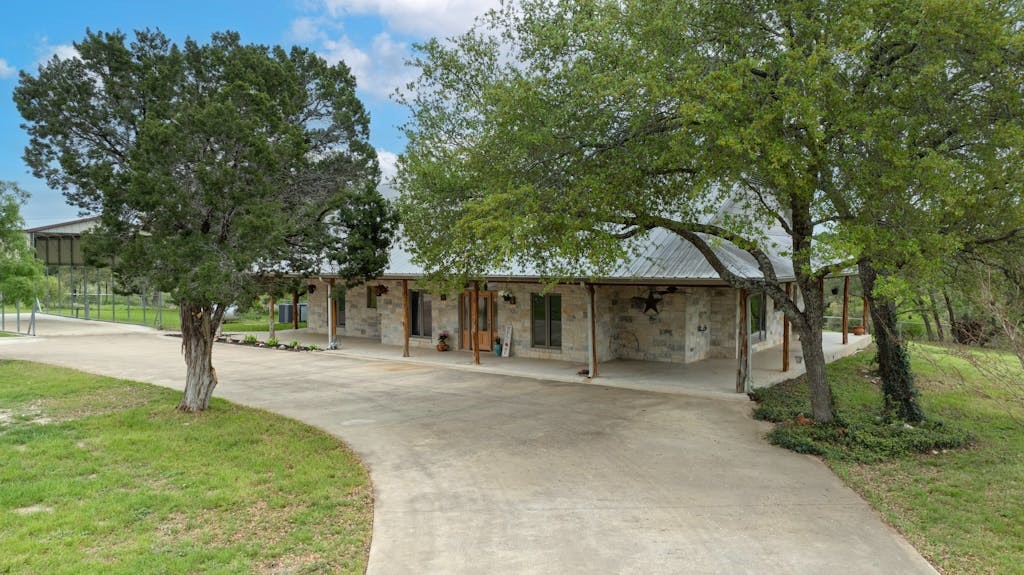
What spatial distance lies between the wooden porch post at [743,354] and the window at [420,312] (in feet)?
31.1

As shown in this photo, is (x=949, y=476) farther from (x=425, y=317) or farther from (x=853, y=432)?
(x=425, y=317)

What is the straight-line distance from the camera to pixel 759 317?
17.1 metres

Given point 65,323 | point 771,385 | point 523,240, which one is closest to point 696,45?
point 523,240

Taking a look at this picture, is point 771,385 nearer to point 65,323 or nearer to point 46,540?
point 46,540

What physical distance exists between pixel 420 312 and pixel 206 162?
34.4 ft

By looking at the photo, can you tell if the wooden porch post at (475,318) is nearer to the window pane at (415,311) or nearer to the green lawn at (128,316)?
the window pane at (415,311)

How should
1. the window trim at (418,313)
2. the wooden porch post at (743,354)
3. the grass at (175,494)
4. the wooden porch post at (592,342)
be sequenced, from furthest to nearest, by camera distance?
the window trim at (418,313)
the wooden porch post at (592,342)
the wooden porch post at (743,354)
the grass at (175,494)

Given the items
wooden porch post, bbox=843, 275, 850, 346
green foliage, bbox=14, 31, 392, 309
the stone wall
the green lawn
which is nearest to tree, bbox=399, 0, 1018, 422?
green foliage, bbox=14, 31, 392, 309

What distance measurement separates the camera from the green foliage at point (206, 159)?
818cm

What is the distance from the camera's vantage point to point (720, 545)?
5230 millimetres

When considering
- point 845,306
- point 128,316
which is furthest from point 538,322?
point 128,316

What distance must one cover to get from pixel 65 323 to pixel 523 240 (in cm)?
2898

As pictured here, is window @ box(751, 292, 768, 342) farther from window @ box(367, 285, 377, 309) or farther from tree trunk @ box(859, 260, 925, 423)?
window @ box(367, 285, 377, 309)

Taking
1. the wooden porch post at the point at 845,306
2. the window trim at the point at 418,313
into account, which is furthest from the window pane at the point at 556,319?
the wooden porch post at the point at 845,306
